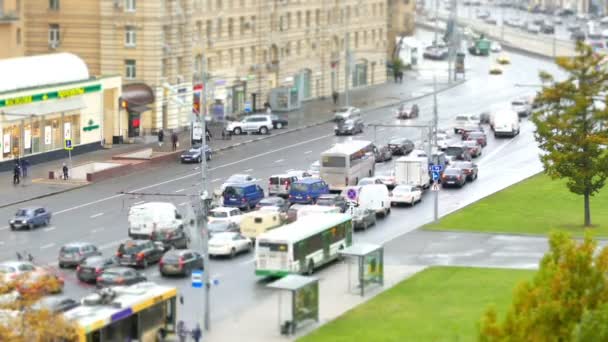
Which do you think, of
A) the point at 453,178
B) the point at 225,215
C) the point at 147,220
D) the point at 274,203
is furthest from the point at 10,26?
the point at 147,220

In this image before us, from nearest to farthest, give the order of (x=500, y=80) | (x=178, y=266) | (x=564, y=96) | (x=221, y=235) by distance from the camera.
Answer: (x=178, y=266) < (x=221, y=235) < (x=564, y=96) < (x=500, y=80)

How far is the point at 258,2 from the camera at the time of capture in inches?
5463

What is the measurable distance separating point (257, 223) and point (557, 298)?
1317 inches

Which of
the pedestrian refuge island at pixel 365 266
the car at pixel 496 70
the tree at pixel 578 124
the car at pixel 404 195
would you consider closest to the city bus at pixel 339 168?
the car at pixel 404 195

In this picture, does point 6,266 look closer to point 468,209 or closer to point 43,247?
point 43,247

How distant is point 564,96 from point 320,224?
17.8m

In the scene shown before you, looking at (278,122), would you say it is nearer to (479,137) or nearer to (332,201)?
(479,137)

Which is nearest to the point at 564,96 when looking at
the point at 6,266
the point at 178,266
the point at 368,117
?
the point at 178,266

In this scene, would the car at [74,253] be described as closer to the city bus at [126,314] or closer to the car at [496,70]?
the city bus at [126,314]

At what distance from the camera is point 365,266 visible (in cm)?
6919

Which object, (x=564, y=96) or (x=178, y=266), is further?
(x=564, y=96)

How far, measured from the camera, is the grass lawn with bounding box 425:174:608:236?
8588 cm

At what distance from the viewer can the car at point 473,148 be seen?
116m

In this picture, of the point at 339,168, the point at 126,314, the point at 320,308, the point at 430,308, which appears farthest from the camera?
the point at 339,168
